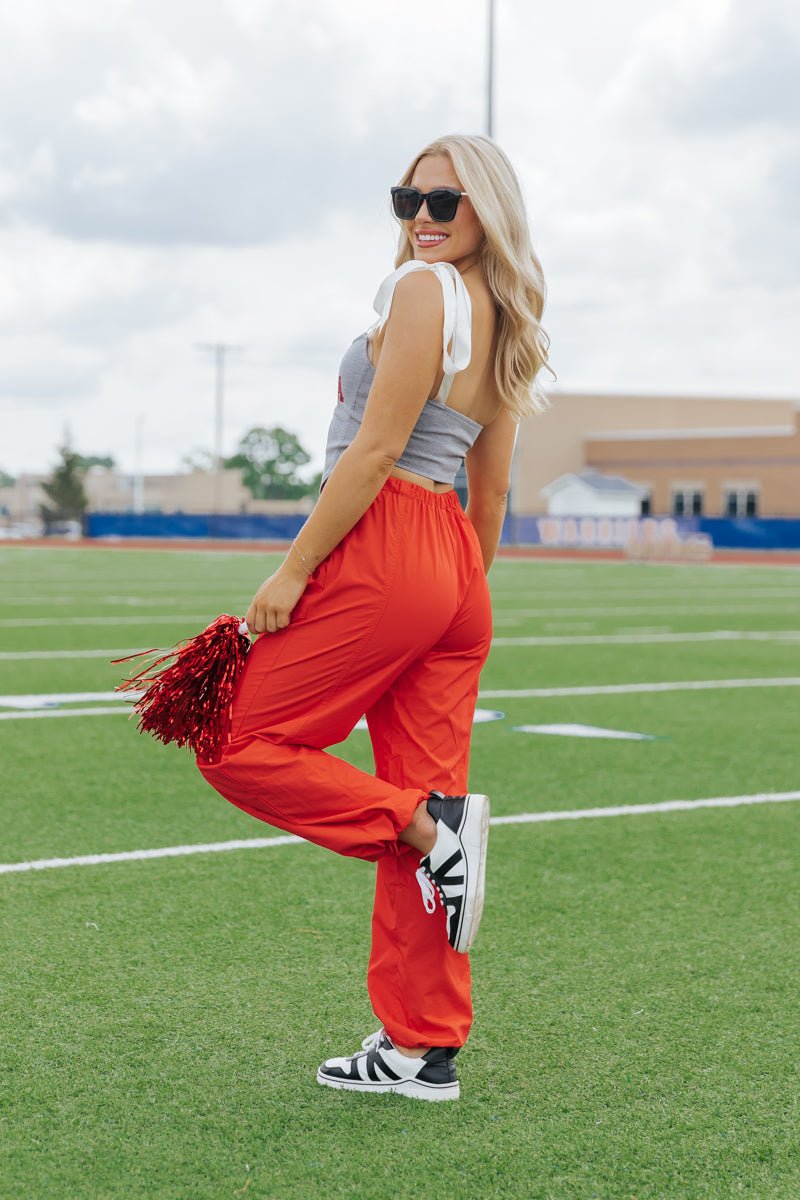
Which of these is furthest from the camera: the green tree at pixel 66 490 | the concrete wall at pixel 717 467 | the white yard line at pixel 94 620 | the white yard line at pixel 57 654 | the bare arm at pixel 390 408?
the green tree at pixel 66 490

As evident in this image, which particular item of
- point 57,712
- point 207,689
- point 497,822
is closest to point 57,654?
point 57,712

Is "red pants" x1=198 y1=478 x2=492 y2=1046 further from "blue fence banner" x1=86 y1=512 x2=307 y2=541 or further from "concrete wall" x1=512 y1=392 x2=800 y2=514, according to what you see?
"concrete wall" x1=512 y1=392 x2=800 y2=514

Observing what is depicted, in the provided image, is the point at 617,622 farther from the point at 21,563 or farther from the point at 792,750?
the point at 21,563

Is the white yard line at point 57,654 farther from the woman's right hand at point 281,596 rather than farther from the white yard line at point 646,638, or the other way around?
the woman's right hand at point 281,596

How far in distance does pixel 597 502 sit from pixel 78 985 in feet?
210

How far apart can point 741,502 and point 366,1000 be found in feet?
225

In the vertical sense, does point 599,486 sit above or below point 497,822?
above

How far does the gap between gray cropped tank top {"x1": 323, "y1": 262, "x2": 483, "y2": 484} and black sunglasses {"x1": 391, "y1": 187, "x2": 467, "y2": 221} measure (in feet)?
0.40

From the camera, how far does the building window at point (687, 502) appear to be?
7206 centimetres

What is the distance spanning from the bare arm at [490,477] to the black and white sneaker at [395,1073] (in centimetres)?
108

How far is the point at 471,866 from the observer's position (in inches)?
129

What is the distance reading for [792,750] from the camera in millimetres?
8055

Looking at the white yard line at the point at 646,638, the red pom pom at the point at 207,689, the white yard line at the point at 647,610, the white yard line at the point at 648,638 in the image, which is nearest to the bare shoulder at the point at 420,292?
the red pom pom at the point at 207,689

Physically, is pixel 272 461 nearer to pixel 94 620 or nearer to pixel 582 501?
pixel 582 501
